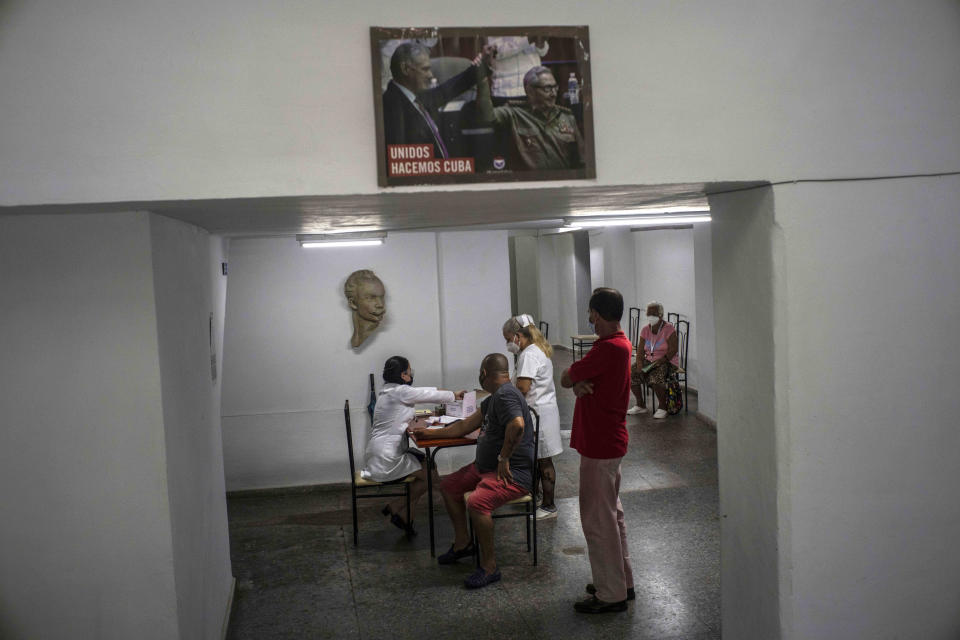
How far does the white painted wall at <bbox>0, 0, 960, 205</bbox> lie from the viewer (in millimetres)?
2295

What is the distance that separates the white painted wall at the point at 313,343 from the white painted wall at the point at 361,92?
4791 mm

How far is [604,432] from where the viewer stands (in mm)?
4223

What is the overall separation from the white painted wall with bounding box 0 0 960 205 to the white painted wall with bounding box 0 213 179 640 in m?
0.38

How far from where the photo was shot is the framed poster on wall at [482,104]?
8.05 feet

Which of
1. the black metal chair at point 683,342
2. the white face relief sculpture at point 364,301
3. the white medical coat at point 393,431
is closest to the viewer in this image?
the white medical coat at point 393,431

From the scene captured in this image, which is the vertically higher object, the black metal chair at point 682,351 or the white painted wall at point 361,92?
the white painted wall at point 361,92

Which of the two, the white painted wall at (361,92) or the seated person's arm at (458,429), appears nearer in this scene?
the white painted wall at (361,92)

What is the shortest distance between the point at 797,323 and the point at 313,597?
3470 millimetres

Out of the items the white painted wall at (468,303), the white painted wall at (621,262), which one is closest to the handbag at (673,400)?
the white painted wall at (468,303)

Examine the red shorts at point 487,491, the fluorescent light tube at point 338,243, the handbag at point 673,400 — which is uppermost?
the fluorescent light tube at point 338,243

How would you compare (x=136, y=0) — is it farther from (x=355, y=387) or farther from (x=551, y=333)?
(x=551, y=333)

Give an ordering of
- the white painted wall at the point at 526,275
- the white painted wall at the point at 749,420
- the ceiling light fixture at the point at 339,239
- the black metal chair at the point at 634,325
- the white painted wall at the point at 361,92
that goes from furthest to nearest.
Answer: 1. the white painted wall at the point at 526,275
2. the black metal chair at the point at 634,325
3. the ceiling light fixture at the point at 339,239
4. the white painted wall at the point at 749,420
5. the white painted wall at the point at 361,92

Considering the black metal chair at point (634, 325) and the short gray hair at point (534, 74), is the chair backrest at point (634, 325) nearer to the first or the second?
the black metal chair at point (634, 325)

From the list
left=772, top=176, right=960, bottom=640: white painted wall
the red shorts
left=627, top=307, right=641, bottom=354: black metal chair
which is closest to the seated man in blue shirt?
the red shorts
